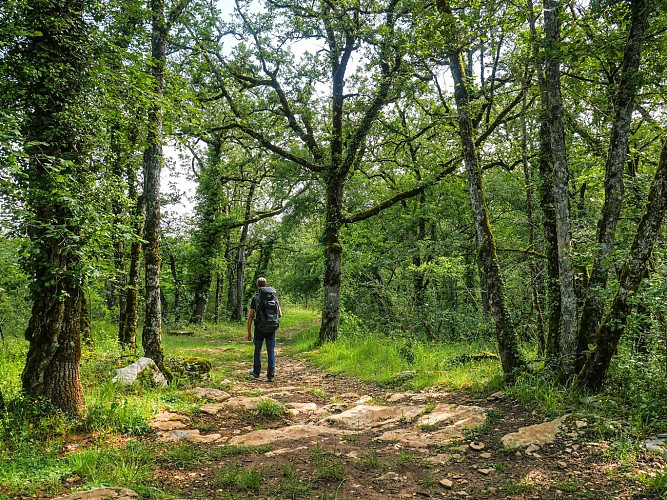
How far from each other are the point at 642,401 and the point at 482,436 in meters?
1.88

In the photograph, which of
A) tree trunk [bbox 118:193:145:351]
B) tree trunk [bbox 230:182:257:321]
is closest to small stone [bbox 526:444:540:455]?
tree trunk [bbox 118:193:145:351]

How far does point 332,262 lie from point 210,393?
6.74m

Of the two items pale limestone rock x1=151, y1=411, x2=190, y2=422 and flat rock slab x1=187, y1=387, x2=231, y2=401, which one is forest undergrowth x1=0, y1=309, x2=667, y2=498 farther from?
flat rock slab x1=187, y1=387, x2=231, y2=401

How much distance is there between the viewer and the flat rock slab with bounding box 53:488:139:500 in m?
3.09

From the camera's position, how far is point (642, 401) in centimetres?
449

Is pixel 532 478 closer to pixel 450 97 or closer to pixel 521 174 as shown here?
pixel 521 174

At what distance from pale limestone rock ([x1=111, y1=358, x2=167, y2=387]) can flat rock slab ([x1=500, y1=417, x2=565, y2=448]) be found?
18.5ft

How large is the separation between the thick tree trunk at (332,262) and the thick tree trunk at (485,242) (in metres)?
6.57

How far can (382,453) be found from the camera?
15.1 ft

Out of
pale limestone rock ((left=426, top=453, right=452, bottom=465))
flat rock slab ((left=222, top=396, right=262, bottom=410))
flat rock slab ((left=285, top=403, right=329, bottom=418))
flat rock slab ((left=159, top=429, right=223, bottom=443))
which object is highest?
pale limestone rock ((left=426, top=453, right=452, bottom=465))

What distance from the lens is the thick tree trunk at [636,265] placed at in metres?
4.75

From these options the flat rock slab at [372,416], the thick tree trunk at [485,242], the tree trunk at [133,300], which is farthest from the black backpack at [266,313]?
the thick tree trunk at [485,242]

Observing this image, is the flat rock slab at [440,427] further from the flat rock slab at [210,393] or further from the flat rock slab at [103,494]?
the flat rock slab at [210,393]

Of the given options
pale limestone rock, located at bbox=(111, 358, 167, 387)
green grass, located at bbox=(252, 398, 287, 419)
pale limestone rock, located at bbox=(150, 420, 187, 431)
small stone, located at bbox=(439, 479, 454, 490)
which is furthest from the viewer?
pale limestone rock, located at bbox=(111, 358, 167, 387)
